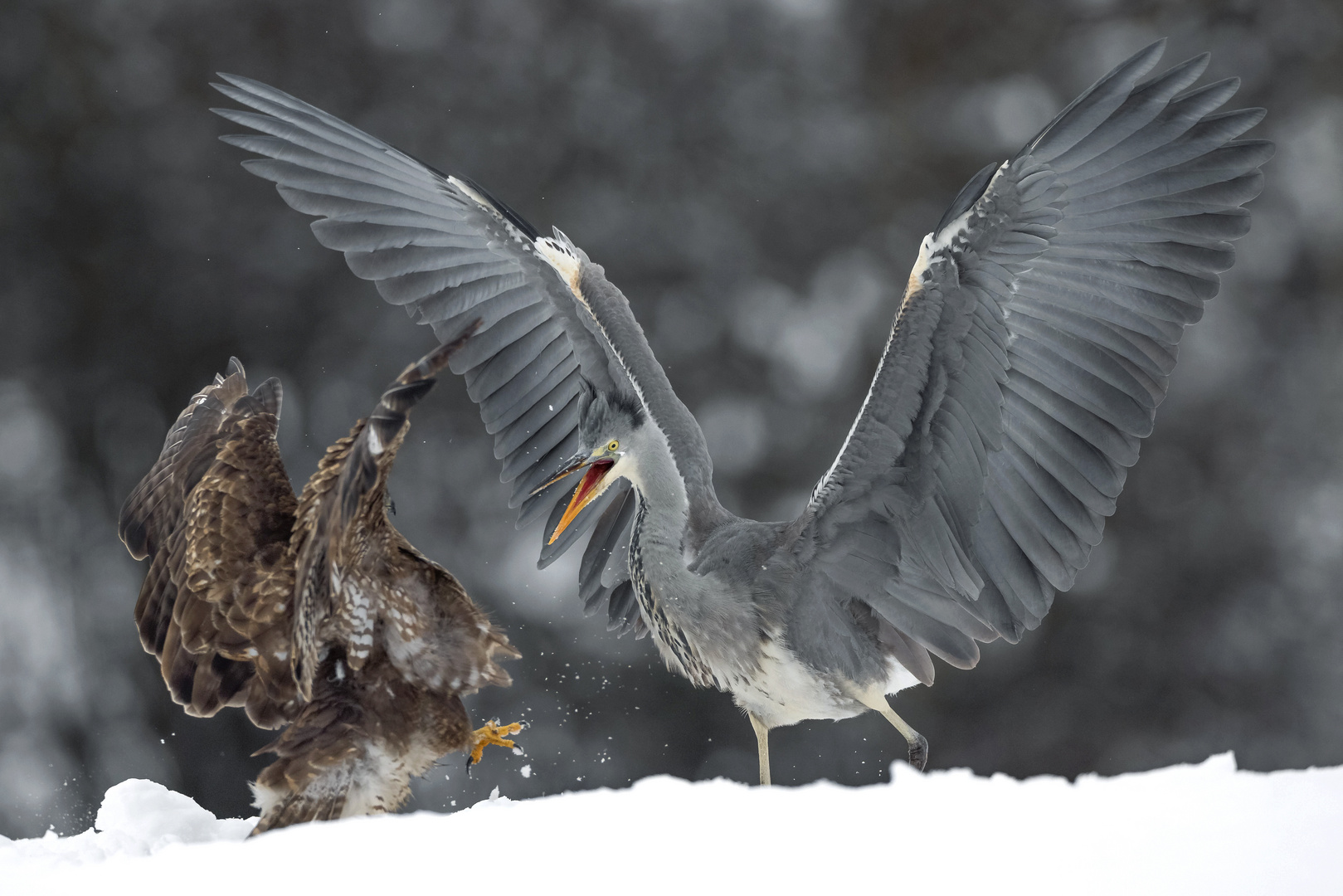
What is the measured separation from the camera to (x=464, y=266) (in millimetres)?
3240

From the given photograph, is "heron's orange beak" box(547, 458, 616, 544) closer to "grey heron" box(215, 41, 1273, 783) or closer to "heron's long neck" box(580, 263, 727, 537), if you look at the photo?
"grey heron" box(215, 41, 1273, 783)

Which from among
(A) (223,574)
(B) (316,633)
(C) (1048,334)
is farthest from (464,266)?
(C) (1048,334)

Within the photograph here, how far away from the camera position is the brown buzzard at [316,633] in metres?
2.21

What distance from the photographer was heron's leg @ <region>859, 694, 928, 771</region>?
102 inches

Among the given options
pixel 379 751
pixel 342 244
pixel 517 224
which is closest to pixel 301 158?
pixel 342 244

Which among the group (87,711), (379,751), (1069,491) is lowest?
(87,711)

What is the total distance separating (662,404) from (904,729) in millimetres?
900

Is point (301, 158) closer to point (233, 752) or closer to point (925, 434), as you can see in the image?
point (925, 434)

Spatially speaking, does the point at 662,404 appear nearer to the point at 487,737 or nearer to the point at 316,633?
the point at 487,737

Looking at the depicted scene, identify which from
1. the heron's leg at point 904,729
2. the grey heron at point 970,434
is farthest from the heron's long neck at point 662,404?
the heron's leg at point 904,729

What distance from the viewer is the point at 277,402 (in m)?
2.91

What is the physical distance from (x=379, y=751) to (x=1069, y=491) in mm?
1471

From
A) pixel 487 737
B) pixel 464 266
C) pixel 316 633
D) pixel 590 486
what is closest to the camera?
pixel 316 633

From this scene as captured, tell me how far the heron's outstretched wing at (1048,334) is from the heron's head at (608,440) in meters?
0.40
